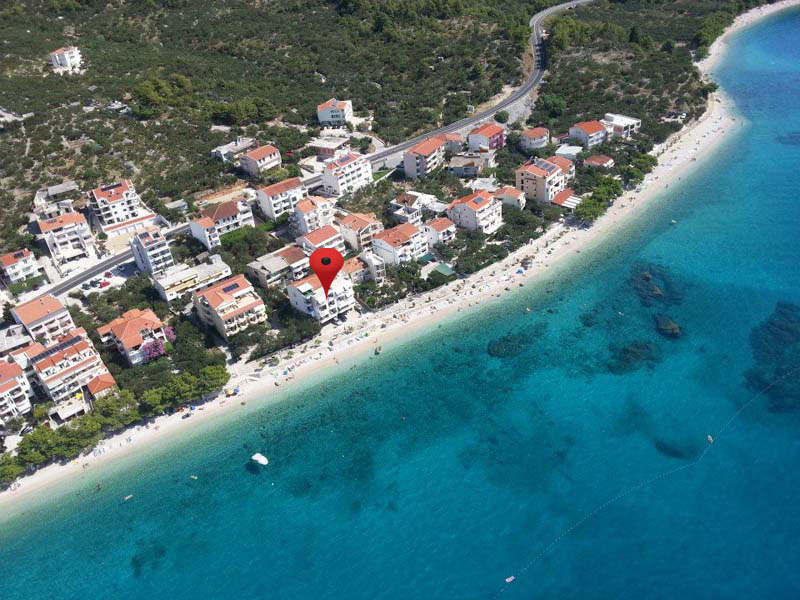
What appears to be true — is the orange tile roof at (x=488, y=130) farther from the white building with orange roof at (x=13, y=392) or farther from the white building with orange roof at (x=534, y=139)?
the white building with orange roof at (x=13, y=392)

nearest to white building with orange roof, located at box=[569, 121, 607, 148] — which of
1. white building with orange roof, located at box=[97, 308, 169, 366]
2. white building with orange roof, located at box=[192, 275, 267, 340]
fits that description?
white building with orange roof, located at box=[192, 275, 267, 340]

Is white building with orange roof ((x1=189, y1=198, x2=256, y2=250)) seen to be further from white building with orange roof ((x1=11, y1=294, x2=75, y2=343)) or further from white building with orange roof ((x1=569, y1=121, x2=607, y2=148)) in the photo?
white building with orange roof ((x1=569, y1=121, x2=607, y2=148))

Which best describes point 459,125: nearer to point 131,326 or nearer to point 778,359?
point 778,359

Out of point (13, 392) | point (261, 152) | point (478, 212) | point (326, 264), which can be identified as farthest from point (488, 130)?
point (13, 392)

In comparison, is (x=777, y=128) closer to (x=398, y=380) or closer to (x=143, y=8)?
(x=398, y=380)

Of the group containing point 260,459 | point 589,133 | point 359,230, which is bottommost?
point 260,459

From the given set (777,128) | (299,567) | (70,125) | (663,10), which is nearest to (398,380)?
(299,567)
